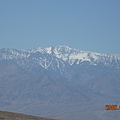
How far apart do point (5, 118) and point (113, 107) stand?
45.8 feet

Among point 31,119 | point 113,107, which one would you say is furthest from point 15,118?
point 113,107

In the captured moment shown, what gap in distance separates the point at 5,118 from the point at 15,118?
2.90 meters

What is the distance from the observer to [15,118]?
61.1 meters

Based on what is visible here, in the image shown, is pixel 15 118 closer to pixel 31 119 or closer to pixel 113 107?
pixel 31 119

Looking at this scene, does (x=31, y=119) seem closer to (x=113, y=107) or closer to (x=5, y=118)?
(x=5, y=118)

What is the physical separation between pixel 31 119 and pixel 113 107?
1061 cm

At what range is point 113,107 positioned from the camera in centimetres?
6259

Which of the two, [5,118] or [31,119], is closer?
[5,118]

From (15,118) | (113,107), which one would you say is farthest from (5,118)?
(113,107)

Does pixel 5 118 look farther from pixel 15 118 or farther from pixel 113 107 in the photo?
pixel 113 107

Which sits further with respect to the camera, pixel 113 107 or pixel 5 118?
pixel 113 107

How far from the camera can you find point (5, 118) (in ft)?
191
